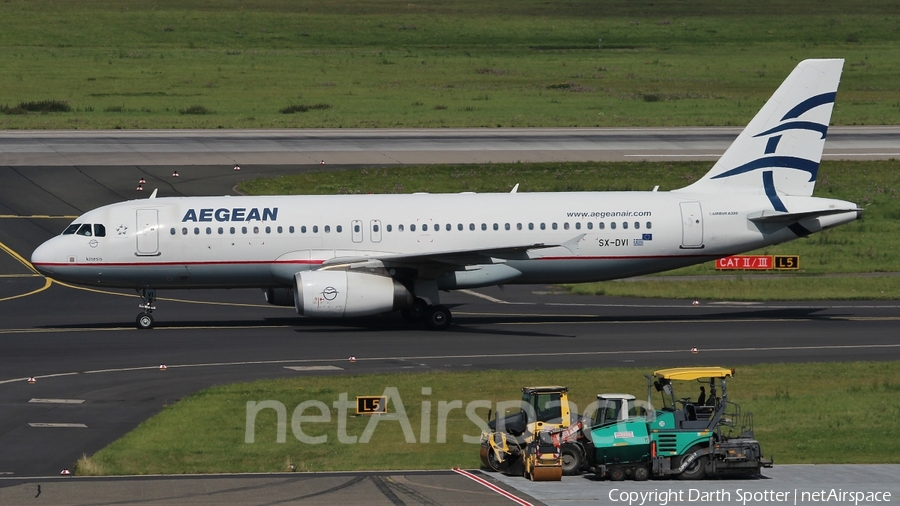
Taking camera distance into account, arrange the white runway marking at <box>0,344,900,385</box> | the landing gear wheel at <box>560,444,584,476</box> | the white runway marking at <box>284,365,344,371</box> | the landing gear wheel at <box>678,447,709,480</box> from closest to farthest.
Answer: the landing gear wheel at <box>678,447,709,480</box> < the landing gear wheel at <box>560,444,584,476</box> < the white runway marking at <box>284,365,344,371</box> < the white runway marking at <box>0,344,900,385</box>

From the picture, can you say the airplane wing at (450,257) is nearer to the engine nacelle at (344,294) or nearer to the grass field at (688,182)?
the engine nacelle at (344,294)

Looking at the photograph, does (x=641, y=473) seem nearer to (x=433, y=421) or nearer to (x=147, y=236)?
(x=433, y=421)

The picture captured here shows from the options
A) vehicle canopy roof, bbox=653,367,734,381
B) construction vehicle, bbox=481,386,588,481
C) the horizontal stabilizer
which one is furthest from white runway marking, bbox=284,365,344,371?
the horizontal stabilizer

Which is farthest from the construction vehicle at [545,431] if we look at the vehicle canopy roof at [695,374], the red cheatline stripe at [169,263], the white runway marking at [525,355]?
the red cheatline stripe at [169,263]

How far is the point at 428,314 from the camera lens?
4288 cm

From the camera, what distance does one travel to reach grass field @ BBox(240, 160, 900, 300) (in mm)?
51375

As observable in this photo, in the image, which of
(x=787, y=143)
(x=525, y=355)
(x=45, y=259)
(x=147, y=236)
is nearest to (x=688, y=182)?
(x=787, y=143)

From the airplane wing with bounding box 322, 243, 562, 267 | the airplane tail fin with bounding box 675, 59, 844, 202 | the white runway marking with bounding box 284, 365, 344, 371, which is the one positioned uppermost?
the airplane tail fin with bounding box 675, 59, 844, 202

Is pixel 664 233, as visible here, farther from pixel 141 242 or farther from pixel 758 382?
pixel 141 242

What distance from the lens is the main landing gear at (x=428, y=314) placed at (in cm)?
4278

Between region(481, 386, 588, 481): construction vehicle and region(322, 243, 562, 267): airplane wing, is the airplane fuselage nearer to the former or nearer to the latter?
region(322, 243, 562, 267): airplane wing

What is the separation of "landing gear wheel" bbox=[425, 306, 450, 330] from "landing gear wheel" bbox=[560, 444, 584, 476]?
A: 62.2 feet

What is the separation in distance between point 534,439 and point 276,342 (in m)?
17.8

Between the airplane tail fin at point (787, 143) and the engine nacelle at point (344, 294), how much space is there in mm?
11902
